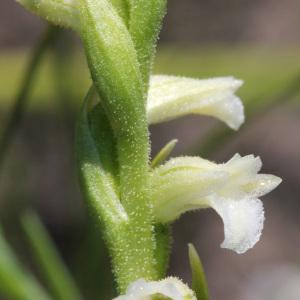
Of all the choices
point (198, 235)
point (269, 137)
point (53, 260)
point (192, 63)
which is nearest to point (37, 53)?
point (53, 260)

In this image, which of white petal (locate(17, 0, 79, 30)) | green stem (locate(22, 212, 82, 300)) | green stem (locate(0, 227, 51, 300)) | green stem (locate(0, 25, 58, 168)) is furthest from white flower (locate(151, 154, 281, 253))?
green stem (locate(0, 25, 58, 168))

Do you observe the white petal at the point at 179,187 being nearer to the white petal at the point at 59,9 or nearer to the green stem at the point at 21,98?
the white petal at the point at 59,9

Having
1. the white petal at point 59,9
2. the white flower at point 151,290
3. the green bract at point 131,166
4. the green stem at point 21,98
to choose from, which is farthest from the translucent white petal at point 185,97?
the green stem at point 21,98

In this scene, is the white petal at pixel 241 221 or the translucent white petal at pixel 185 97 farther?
the translucent white petal at pixel 185 97

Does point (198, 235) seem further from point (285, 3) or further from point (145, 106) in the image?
point (145, 106)

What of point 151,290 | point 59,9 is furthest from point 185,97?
point 151,290

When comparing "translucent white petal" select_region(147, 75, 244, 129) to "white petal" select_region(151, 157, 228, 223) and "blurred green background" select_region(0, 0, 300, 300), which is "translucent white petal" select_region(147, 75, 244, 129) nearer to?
"white petal" select_region(151, 157, 228, 223)
